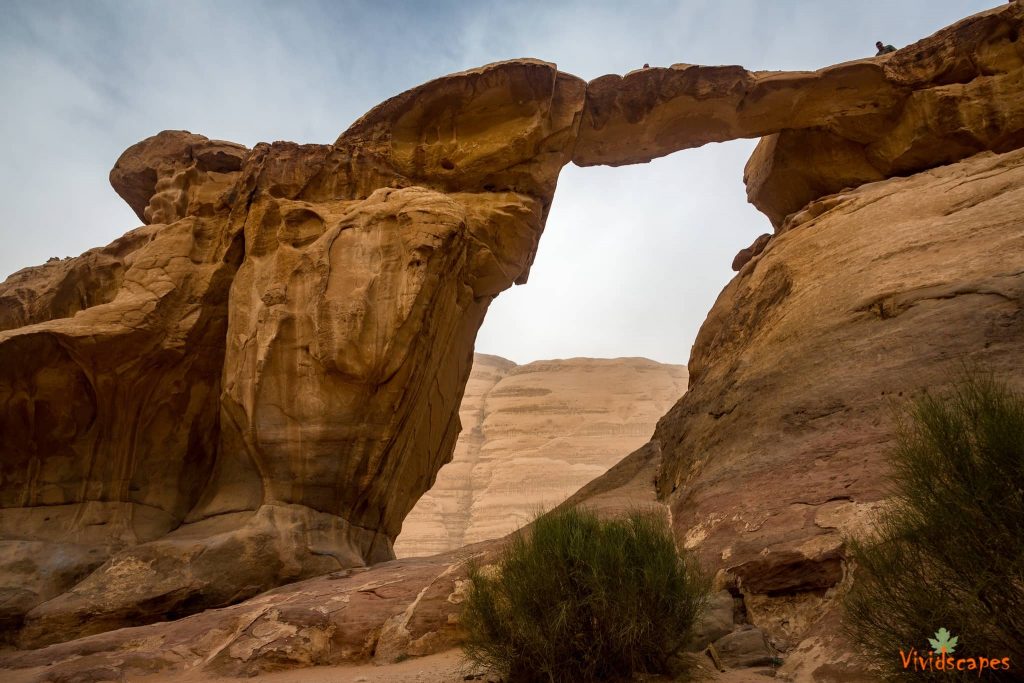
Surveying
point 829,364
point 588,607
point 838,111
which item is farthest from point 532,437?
point 588,607

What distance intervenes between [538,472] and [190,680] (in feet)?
119

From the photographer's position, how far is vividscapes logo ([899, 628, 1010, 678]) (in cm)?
341

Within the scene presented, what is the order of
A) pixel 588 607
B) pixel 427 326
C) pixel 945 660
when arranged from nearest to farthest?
pixel 945 660 → pixel 588 607 → pixel 427 326

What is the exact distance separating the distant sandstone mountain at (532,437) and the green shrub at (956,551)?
31746 millimetres

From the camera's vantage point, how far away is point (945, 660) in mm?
3529

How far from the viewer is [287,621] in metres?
7.41

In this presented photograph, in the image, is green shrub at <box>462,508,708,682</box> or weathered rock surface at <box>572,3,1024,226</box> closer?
green shrub at <box>462,508,708,682</box>

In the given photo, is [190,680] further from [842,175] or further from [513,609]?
[842,175]

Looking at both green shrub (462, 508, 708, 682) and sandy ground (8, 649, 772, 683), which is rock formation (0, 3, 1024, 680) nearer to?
A: sandy ground (8, 649, 772, 683)

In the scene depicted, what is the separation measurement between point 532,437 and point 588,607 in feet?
140

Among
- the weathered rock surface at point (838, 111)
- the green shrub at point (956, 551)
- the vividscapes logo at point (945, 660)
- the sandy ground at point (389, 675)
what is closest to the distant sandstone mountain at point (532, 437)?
the weathered rock surface at point (838, 111)

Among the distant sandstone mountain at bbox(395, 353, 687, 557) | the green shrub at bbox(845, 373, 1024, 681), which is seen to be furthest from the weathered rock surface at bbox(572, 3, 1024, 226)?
the distant sandstone mountain at bbox(395, 353, 687, 557)

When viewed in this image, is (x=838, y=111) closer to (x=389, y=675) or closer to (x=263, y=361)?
(x=263, y=361)

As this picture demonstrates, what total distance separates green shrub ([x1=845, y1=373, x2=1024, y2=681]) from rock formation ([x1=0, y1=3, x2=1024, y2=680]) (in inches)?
55.7
